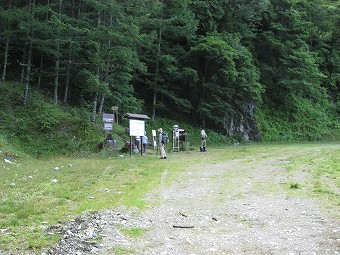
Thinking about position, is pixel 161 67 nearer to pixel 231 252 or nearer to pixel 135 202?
pixel 135 202

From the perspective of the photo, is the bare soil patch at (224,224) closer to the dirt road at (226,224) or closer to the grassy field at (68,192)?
the dirt road at (226,224)

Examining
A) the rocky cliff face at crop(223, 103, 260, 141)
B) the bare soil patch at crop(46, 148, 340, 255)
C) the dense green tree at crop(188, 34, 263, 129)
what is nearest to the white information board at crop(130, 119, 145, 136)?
the bare soil patch at crop(46, 148, 340, 255)

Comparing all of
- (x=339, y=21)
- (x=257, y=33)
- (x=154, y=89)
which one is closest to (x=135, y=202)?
(x=154, y=89)

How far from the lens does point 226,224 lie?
5.85m

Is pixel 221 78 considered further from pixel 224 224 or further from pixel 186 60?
pixel 224 224

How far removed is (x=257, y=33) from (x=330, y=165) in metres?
29.9

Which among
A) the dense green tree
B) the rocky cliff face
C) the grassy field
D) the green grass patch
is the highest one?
the dense green tree

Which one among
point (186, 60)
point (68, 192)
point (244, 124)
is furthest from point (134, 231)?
point (244, 124)

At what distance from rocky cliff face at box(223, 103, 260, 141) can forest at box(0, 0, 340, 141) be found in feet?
0.33

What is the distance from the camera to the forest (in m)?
22.9

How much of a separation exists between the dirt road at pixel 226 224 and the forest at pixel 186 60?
15.6 meters

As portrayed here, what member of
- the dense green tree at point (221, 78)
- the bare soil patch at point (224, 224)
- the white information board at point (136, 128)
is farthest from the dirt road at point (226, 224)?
the dense green tree at point (221, 78)

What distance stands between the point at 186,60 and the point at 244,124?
8.62 metres

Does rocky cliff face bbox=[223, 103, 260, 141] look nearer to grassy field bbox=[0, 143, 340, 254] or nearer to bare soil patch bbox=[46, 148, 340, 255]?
grassy field bbox=[0, 143, 340, 254]
